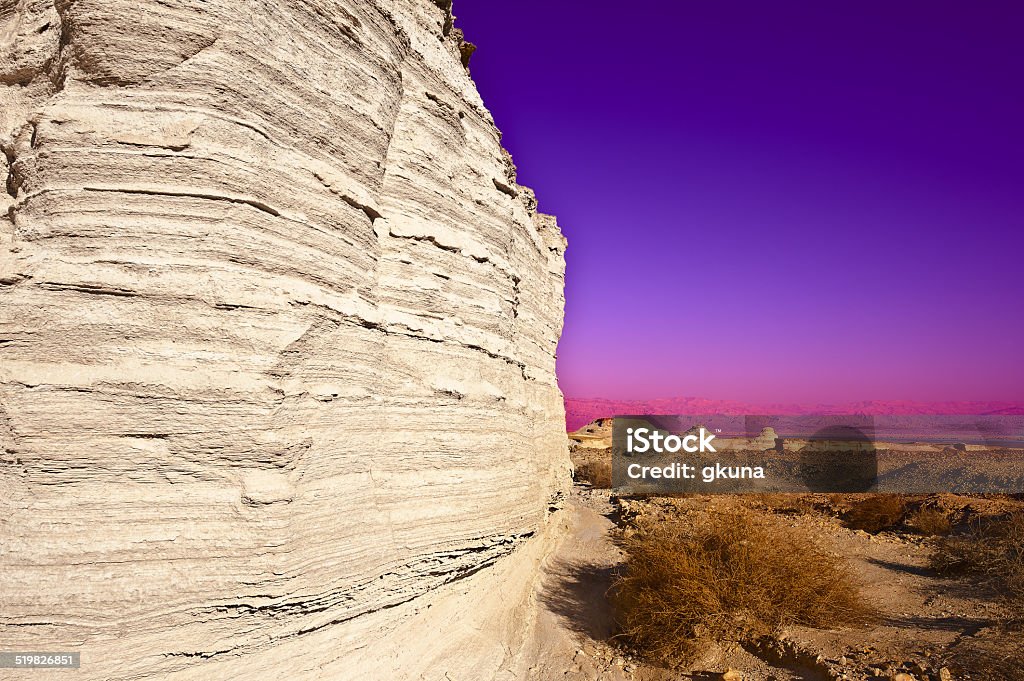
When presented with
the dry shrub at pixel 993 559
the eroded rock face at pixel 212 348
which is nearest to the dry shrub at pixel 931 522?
the dry shrub at pixel 993 559

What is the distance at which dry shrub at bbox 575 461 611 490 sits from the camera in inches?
701

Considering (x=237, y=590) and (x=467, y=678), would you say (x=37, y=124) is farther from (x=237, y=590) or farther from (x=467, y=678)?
(x=467, y=678)

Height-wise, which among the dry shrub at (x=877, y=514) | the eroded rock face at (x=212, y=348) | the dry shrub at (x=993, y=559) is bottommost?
the dry shrub at (x=877, y=514)

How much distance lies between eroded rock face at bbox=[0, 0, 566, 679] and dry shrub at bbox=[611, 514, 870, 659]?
7.27 feet

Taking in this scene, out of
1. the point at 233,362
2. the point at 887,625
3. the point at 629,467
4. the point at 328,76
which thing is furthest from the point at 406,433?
the point at 629,467

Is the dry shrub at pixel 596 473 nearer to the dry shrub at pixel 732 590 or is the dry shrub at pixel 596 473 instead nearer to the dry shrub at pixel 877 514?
the dry shrub at pixel 877 514

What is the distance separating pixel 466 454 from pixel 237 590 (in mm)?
2164

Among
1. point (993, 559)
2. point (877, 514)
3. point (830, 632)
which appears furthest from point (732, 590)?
point (877, 514)

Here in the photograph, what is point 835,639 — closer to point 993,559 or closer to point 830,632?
point 830,632

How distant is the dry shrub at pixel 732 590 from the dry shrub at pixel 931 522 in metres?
5.70

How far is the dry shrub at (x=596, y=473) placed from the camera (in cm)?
1780

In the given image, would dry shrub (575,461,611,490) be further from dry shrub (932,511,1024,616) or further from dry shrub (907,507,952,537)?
dry shrub (932,511,1024,616)

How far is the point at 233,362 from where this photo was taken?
118 inches

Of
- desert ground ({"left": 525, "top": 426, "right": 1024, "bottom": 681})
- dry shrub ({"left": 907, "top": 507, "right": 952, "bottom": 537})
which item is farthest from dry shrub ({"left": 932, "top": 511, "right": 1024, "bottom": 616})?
dry shrub ({"left": 907, "top": 507, "right": 952, "bottom": 537})
